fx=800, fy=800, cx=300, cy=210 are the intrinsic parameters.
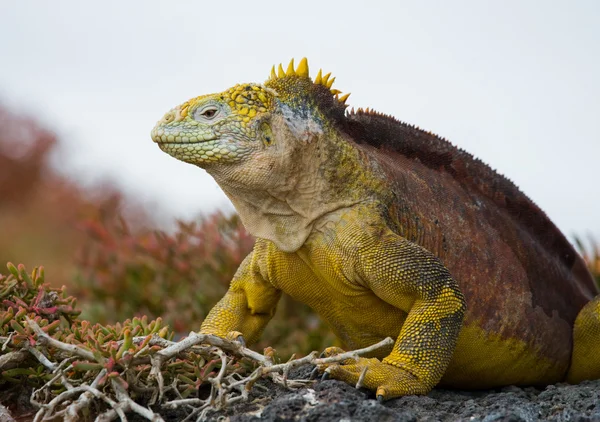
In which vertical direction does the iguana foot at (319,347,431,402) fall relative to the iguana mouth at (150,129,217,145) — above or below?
below

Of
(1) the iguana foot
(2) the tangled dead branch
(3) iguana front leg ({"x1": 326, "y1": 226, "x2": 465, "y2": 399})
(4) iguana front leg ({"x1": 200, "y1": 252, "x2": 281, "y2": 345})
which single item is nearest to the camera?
(2) the tangled dead branch

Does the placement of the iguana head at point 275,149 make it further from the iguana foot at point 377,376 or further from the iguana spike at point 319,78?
the iguana foot at point 377,376

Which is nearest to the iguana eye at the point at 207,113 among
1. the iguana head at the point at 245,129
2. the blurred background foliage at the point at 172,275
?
the iguana head at the point at 245,129

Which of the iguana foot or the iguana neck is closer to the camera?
the iguana foot

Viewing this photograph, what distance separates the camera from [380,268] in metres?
4.08

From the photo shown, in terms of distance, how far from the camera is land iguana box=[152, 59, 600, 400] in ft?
13.5

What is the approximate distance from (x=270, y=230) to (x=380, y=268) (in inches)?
26.6

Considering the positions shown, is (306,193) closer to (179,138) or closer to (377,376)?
(179,138)

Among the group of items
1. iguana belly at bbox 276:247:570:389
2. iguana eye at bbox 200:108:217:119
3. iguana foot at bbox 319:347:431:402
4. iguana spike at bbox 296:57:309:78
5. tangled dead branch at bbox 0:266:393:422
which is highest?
iguana spike at bbox 296:57:309:78

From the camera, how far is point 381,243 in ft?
13.6

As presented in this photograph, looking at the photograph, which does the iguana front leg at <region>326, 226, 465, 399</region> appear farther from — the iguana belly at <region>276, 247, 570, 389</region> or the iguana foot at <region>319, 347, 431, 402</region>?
the iguana belly at <region>276, 247, 570, 389</region>

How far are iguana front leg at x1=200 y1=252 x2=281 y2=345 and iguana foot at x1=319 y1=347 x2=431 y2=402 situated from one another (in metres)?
0.98

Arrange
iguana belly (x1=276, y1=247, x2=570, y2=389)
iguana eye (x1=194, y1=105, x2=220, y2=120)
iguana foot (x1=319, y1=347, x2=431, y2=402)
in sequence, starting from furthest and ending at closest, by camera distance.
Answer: iguana belly (x1=276, y1=247, x2=570, y2=389) < iguana eye (x1=194, y1=105, x2=220, y2=120) < iguana foot (x1=319, y1=347, x2=431, y2=402)

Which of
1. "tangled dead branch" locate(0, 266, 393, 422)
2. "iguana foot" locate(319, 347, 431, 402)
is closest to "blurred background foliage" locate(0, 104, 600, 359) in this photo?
"iguana foot" locate(319, 347, 431, 402)
